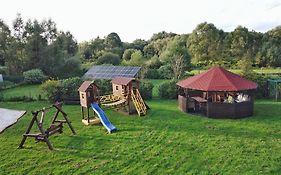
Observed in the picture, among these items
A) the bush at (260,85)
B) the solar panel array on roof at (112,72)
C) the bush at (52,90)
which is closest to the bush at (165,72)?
the solar panel array on roof at (112,72)

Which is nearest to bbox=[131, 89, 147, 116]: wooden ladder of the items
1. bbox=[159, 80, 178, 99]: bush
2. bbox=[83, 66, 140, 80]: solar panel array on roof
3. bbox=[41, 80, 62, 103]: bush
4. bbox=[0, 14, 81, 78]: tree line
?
bbox=[159, 80, 178, 99]: bush

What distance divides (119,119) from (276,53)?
4491cm

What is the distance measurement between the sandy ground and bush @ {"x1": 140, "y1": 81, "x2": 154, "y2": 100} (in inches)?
340

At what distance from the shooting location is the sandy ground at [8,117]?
15.0m

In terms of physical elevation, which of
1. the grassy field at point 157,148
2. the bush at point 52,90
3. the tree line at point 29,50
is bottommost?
the grassy field at point 157,148

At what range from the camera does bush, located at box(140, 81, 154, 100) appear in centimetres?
2206

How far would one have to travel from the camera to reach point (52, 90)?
20781mm

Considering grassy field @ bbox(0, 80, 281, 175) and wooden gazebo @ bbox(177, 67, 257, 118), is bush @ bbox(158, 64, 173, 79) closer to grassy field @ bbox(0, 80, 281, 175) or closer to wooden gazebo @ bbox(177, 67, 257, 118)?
wooden gazebo @ bbox(177, 67, 257, 118)

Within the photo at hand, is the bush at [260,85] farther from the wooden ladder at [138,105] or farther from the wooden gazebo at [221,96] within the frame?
the wooden ladder at [138,105]

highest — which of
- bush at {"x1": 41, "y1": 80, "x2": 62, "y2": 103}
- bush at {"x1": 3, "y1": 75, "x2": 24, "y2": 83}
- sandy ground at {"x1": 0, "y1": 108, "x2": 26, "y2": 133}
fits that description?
bush at {"x1": 3, "y1": 75, "x2": 24, "y2": 83}

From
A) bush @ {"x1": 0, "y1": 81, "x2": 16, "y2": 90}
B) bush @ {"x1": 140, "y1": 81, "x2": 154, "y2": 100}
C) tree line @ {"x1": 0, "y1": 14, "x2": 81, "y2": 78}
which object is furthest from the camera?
tree line @ {"x1": 0, "y1": 14, "x2": 81, "y2": 78}

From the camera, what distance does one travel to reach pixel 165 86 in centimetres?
2223

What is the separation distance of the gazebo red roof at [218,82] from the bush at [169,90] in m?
3.91

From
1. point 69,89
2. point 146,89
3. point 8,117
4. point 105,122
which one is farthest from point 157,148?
point 69,89
